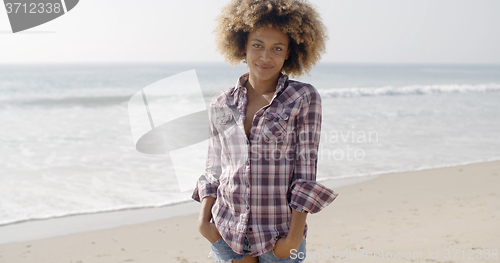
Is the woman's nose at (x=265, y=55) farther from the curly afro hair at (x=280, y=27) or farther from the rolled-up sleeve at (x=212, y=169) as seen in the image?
the rolled-up sleeve at (x=212, y=169)

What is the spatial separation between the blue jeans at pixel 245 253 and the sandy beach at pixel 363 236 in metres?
1.97

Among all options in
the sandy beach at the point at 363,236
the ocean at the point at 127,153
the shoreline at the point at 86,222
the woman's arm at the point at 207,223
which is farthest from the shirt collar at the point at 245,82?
the ocean at the point at 127,153

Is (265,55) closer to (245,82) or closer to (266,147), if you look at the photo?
(245,82)

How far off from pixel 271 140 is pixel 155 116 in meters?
12.1

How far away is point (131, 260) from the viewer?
3.60 metres

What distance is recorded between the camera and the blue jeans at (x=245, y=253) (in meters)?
1.56

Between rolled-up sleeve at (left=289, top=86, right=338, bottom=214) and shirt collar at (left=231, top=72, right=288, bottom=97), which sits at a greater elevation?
shirt collar at (left=231, top=72, right=288, bottom=97)

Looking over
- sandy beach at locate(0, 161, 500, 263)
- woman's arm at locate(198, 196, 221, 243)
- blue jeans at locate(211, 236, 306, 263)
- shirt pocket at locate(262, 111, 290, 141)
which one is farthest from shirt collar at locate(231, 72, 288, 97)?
sandy beach at locate(0, 161, 500, 263)

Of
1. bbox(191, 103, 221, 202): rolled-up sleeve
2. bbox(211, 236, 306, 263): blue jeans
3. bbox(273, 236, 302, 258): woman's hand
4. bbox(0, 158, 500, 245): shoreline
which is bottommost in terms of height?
bbox(0, 158, 500, 245): shoreline

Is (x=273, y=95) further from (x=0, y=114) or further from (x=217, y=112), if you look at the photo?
(x=0, y=114)

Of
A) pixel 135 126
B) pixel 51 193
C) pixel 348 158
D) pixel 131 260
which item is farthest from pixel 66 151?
pixel 348 158

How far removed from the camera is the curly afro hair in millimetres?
1612

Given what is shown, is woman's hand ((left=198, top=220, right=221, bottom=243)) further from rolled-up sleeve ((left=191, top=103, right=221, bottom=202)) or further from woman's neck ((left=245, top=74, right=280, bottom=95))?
woman's neck ((left=245, top=74, right=280, bottom=95))

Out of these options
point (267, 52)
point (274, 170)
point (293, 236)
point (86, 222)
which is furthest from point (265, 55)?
point (86, 222)
